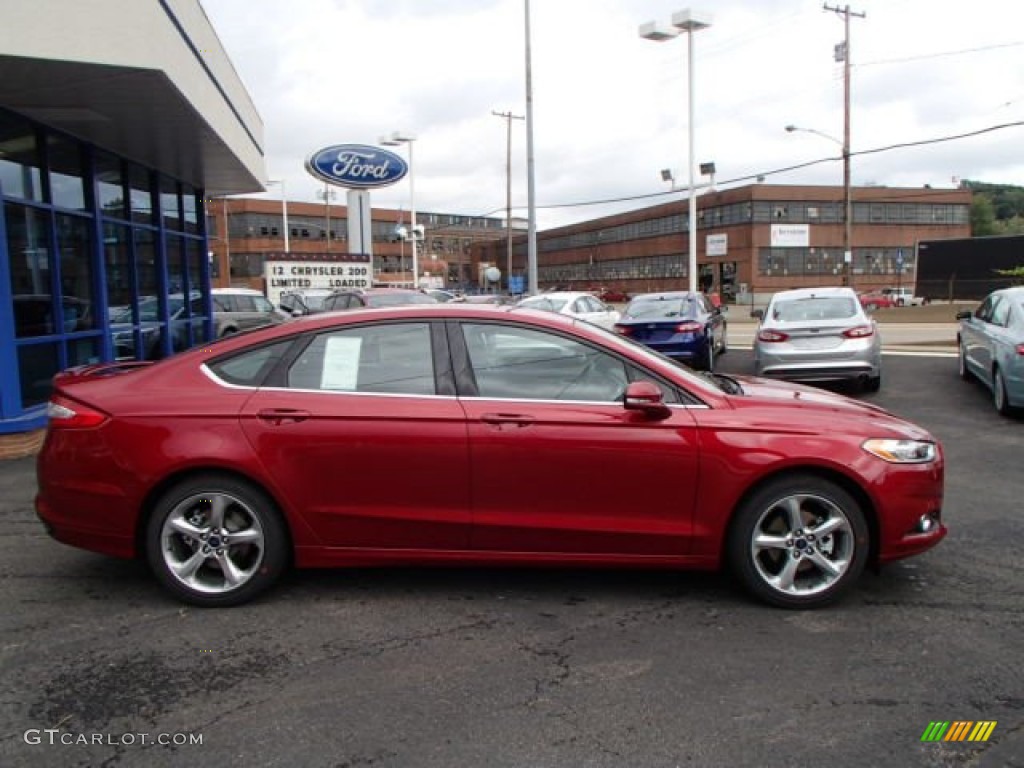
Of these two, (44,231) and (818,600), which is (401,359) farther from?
(44,231)

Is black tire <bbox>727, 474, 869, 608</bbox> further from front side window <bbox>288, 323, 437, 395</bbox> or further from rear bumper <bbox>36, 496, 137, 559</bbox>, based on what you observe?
rear bumper <bbox>36, 496, 137, 559</bbox>

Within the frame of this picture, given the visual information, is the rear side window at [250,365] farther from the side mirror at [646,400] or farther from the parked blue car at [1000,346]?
the parked blue car at [1000,346]

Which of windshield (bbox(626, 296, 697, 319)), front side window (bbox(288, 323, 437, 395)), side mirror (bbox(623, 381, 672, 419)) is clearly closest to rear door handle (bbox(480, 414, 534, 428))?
front side window (bbox(288, 323, 437, 395))

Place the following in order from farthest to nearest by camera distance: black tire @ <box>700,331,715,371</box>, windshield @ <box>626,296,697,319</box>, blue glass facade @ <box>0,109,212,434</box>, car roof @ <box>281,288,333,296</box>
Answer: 1. car roof @ <box>281,288,333,296</box>
2. windshield @ <box>626,296,697,319</box>
3. black tire @ <box>700,331,715,371</box>
4. blue glass facade @ <box>0,109,212,434</box>

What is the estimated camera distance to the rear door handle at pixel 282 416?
13.5 feet

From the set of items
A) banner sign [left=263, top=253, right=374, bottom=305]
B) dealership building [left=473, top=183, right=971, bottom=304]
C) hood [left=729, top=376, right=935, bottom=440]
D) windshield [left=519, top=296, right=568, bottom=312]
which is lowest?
hood [left=729, top=376, right=935, bottom=440]

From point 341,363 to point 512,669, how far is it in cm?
177

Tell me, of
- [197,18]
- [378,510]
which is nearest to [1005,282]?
[197,18]

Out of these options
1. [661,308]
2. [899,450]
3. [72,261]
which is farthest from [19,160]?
[661,308]

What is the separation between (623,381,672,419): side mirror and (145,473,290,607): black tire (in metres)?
1.86

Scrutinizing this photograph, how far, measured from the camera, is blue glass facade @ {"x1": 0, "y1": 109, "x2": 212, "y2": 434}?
8195 millimetres

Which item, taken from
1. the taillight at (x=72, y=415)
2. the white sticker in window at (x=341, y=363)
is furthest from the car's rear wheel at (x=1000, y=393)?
the taillight at (x=72, y=415)

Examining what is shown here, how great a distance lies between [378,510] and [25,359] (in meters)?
6.17

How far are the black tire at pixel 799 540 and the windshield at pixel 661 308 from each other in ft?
32.0
